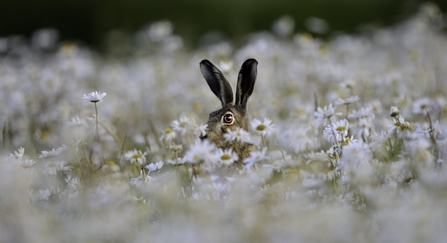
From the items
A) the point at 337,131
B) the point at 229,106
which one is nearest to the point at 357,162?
the point at 337,131

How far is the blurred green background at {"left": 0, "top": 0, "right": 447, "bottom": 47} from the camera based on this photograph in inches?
627

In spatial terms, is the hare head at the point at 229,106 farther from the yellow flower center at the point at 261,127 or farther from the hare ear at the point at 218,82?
the yellow flower center at the point at 261,127

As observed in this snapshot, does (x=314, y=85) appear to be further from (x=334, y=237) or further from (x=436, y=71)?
(x=334, y=237)

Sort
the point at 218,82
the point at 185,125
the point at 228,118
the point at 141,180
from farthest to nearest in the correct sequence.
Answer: the point at 218,82
the point at 228,118
the point at 185,125
the point at 141,180

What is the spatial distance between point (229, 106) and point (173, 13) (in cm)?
1224

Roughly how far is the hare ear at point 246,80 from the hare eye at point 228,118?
28 cm

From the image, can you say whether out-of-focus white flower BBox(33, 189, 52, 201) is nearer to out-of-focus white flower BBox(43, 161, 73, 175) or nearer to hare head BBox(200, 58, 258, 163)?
out-of-focus white flower BBox(43, 161, 73, 175)

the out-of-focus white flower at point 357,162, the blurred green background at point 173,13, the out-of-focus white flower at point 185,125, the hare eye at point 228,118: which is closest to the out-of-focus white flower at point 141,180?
the out-of-focus white flower at point 185,125

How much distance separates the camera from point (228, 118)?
455 cm

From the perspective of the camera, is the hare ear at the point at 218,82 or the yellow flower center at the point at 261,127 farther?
the hare ear at the point at 218,82

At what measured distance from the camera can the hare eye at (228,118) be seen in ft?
14.9

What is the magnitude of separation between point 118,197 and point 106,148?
246 centimetres

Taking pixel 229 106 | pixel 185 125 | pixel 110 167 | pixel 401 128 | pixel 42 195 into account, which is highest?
pixel 229 106

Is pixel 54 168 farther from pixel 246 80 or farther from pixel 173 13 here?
pixel 173 13
